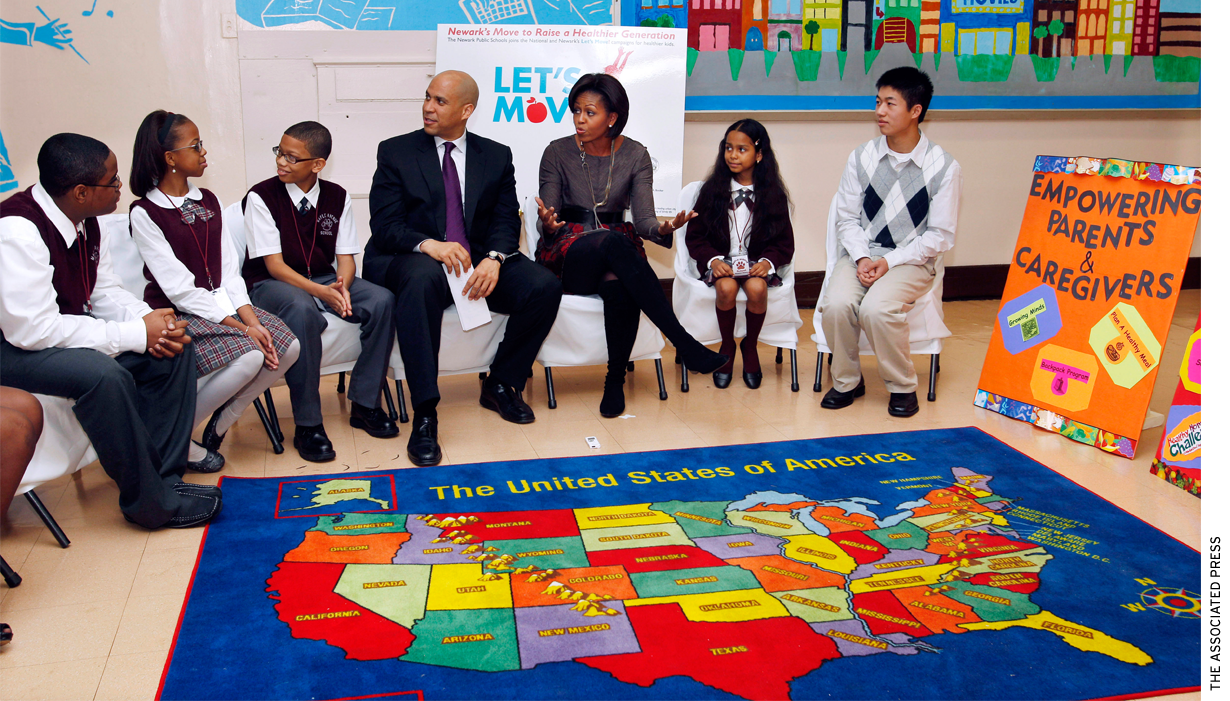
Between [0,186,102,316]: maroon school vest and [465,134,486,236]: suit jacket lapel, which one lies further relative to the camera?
[465,134,486,236]: suit jacket lapel

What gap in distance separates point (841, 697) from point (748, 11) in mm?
4084

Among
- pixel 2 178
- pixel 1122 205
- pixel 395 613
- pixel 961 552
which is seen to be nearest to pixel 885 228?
pixel 1122 205

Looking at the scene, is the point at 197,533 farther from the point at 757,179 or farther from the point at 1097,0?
the point at 1097,0

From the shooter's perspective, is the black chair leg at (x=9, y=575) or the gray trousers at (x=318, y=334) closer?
the black chair leg at (x=9, y=575)

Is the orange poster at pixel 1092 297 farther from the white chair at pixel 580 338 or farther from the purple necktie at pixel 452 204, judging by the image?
the purple necktie at pixel 452 204

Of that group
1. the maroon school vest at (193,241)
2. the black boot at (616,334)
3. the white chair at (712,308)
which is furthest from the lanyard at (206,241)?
the white chair at (712,308)

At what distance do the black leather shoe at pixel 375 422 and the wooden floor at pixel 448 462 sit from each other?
0.13ft

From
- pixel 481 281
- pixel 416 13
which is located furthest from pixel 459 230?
pixel 416 13

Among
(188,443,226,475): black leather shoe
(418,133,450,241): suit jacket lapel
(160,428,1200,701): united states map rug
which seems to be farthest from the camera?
(418,133,450,241): suit jacket lapel

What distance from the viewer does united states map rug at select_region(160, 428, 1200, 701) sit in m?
1.89

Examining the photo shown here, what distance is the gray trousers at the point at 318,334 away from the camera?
3164mm

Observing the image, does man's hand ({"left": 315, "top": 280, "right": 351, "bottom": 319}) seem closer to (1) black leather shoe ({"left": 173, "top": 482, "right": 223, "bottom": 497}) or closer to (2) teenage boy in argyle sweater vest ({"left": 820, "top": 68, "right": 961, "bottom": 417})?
(1) black leather shoe ({"left": 173, "top": 482, "right": 223, "bottom": 497})

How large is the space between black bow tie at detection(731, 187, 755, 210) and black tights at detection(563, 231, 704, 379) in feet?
2.00

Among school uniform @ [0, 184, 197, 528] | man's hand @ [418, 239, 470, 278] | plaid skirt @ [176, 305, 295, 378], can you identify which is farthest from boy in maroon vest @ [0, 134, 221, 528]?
man's hand @ [418, 239, 470, 278]
